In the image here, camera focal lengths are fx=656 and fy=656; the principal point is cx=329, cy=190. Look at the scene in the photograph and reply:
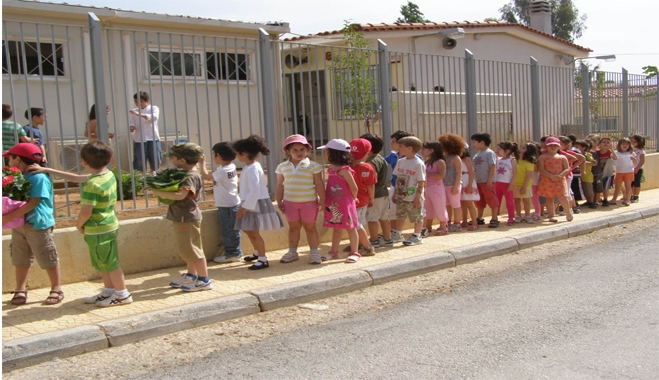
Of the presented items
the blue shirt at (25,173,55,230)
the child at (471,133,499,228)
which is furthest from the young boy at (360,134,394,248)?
the blue shirt at (25,173,55,230)

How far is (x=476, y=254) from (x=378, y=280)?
1742 millimetres

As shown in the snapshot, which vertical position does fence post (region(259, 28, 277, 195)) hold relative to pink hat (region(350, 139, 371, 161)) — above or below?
above

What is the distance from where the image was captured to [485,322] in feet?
17.2

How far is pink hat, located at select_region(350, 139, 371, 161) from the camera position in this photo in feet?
25.0

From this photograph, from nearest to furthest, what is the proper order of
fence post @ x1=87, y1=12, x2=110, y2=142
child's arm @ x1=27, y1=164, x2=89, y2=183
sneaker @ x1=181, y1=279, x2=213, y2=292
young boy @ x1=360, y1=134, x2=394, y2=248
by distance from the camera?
1. child's arm @ x1=27, y1=164, x2=89, y2=183
2. sneaker @ x1=181, y1=279, x2=213, y2=292
3. fence post @ x1=87, y1=12, x2=110, y2=142
4. young boy @ x1=360, y1=134, x2=394, y2=248

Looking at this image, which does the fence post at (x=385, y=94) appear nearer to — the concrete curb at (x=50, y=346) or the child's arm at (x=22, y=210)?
the child's arm at (x=22, y=210)

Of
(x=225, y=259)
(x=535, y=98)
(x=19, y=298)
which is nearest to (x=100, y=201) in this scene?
(x=19, y=298)

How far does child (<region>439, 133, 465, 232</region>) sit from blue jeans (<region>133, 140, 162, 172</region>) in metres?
3.89

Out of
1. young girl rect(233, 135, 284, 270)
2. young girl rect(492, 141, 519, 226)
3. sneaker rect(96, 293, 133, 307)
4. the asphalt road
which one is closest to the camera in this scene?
the asphalt road

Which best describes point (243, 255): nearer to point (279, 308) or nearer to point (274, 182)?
point (274, 182)

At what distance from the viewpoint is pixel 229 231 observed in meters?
7.24

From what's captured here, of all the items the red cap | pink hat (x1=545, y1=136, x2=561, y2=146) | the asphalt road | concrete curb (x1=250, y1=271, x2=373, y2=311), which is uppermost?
the red cap

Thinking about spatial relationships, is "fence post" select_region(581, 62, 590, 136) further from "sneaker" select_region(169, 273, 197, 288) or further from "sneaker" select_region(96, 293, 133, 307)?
"sneaker" select_region(96, 293, 133, 307)

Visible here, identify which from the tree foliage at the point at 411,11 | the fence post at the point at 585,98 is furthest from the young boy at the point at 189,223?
the tree foliage at the point at 411,11
